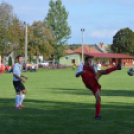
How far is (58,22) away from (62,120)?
86.2 metres

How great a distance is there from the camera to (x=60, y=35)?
94.5m

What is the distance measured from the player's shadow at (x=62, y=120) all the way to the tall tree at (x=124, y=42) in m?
104

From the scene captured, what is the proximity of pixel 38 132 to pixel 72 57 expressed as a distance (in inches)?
3825

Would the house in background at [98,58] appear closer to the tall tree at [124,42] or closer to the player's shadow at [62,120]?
the tall tree at [124,42]

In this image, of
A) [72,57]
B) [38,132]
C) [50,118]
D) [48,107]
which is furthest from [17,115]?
[72,57]

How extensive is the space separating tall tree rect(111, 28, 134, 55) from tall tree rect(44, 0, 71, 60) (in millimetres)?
26745

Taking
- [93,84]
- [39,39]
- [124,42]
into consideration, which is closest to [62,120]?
[93,84]

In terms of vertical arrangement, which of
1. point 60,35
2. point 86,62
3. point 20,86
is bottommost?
point 20,86

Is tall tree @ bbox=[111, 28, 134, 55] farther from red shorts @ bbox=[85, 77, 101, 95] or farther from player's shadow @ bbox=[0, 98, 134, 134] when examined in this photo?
red shorts @ bbox=[85, 77, 101, 95]

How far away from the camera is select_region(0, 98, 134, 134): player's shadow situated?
767 centimetres

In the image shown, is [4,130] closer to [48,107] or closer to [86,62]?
[86,62]

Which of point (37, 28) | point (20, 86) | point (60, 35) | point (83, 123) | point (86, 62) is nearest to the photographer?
point (83, 123)

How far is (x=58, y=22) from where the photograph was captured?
94.1 m

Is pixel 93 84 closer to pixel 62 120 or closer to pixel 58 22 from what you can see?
pixel 62 120
